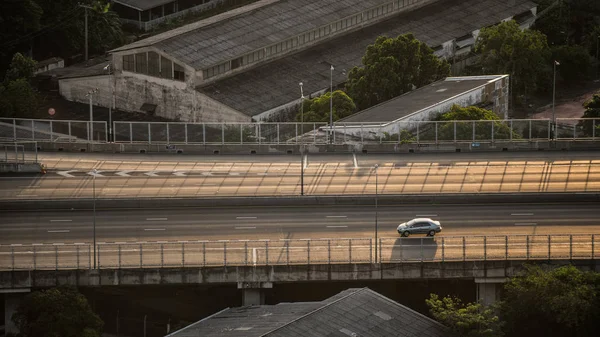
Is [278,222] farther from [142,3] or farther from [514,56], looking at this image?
[142,3]

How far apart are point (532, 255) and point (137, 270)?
27044 mm

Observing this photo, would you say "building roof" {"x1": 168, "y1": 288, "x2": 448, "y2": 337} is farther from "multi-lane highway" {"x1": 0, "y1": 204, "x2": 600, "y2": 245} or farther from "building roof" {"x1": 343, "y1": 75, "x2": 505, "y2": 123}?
"building roof" {"x1": 343, "y1": 75, "x2": 505, "y2": 123}

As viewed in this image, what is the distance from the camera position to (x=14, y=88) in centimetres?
16775

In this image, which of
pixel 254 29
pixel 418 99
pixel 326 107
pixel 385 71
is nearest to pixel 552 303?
pixel 326 107

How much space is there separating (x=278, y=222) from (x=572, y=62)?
69.3 meters

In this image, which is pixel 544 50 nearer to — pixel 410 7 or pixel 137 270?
pixel 410 7

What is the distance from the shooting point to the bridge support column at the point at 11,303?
117625mm

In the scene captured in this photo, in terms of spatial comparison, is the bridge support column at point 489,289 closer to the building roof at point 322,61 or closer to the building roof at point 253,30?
the building roof at point 322,61

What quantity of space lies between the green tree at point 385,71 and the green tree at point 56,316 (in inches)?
2353

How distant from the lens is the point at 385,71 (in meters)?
170

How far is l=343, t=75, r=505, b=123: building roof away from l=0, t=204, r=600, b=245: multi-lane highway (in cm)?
2413

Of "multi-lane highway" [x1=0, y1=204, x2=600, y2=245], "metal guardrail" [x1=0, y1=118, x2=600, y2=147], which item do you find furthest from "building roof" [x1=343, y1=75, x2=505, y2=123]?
"multi-lane highway" [x1=0, y1=204, x2=600, y2=245]

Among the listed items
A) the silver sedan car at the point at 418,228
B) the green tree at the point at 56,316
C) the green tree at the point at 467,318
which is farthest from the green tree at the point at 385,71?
the green tree at the point at 56,316

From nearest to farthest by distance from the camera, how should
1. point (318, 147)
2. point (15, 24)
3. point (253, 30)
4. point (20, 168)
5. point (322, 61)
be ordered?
1. point (20, 168)
2. point (318, 147)
3. point (253, 30)
4. point (322, 61)
5. point (15, 24)
